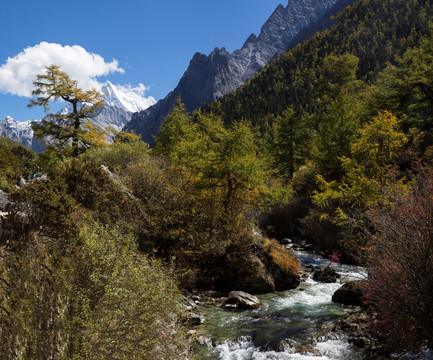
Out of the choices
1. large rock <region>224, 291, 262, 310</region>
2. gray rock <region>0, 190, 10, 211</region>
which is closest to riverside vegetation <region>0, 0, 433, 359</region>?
gray rock <region>0, 190, 10, 211</region>

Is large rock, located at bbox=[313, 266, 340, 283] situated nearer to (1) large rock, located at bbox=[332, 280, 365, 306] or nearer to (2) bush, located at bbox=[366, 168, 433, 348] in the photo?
(1) large rock, located at bbox=[332, 280, 365, 306]

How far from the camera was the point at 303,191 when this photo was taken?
33688 mm

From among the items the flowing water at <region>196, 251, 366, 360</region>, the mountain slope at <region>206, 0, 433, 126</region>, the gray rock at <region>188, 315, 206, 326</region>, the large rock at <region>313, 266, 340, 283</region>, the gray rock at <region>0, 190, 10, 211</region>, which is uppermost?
the mountain slope at <region>206, 0, 433, 126</region>

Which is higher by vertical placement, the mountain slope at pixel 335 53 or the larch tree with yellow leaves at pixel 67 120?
the mountain slope at pixel 335 53

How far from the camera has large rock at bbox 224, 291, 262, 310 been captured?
12504 mm

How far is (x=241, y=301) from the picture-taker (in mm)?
12625

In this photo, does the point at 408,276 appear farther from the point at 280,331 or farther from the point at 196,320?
the point at 196,320

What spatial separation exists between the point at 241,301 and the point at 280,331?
2.61 m

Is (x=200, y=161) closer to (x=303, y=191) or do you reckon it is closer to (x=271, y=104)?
(x=303, y=191)

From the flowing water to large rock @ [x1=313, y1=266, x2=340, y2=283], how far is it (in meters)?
1.78

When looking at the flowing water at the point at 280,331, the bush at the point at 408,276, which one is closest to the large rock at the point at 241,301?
the flowing water at the point at 280,331

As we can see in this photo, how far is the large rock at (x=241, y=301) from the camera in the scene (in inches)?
492

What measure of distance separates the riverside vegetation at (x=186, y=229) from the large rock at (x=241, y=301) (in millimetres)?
1456

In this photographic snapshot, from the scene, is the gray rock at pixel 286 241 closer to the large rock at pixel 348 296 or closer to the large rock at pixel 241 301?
the large rock at pixel 348 296
